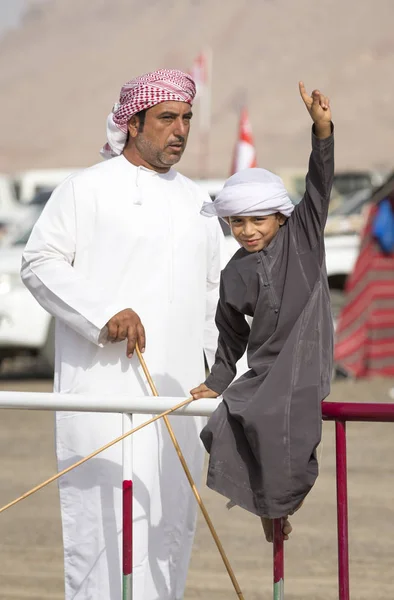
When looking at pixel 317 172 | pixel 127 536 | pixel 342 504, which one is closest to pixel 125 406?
pixel 127 536

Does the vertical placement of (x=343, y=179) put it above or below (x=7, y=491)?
above

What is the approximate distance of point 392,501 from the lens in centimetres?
671

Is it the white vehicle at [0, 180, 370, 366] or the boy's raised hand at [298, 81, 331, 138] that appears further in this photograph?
the white vehicle at [0, 180, 370, 366]

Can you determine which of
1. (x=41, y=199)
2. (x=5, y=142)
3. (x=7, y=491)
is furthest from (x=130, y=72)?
(x=7, y=491)

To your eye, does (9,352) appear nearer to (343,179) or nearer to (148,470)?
(148,470)

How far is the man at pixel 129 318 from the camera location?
402cm

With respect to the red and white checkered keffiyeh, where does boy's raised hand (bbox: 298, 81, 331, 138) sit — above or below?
below

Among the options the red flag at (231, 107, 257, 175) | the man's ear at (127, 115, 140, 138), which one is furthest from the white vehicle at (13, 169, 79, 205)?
the man's ear at (127, 115, 140, 138)

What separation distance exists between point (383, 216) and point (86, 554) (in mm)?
8255

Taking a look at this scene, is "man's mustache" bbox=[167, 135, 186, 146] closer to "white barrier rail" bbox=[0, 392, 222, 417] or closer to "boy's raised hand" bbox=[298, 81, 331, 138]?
A: "boy's raised hand" bbox=[298, 81, 331, 138]

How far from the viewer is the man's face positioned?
4.14 meters

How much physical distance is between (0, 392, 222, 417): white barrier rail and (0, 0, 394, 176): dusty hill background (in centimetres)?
7063

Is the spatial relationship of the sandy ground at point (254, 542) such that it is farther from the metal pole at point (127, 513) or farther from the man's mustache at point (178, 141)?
the man's mustache at point (178, 141)

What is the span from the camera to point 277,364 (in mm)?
3299
